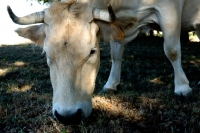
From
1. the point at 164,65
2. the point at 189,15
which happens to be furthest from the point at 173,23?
the point at 164,65

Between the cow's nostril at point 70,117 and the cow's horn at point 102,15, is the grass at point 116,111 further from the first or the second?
the cow's horn at point 102,15

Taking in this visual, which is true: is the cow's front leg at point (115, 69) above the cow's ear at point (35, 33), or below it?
below

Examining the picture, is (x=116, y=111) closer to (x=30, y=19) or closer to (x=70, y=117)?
(x=70, y=117)

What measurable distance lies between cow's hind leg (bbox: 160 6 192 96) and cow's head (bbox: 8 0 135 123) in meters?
1.32

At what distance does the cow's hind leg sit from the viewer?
188 inches

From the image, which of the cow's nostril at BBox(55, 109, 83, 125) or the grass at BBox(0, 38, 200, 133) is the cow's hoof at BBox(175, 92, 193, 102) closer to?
the grass at BBox(0, 38, 200, 133)

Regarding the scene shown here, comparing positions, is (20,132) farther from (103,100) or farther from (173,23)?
(173,23)

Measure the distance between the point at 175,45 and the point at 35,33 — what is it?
2242 mm

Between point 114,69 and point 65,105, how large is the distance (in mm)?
3072

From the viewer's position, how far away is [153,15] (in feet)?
16.1

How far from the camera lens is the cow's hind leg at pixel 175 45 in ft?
15.7

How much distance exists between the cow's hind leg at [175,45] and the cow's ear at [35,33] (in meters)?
1.95

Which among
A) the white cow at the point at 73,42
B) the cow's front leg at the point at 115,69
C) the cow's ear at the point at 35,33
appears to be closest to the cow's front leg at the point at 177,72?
the white cow at the point at 73,42

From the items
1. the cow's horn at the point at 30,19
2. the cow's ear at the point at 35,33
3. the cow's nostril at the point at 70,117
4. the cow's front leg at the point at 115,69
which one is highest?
the cow's horn at the point at 30,19
